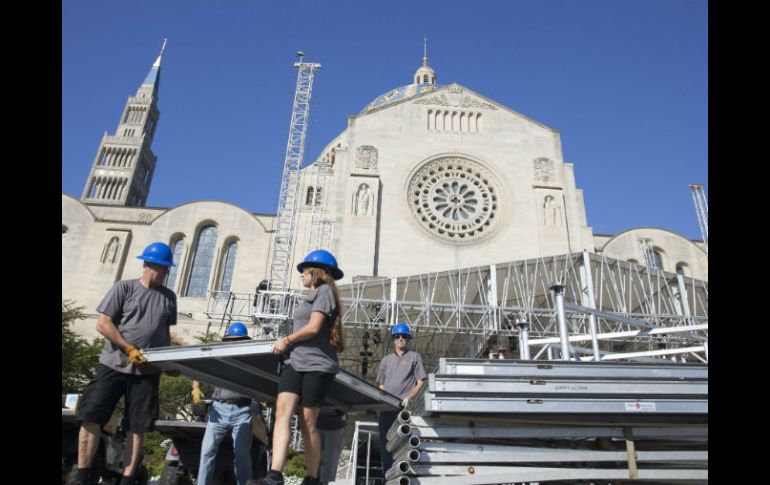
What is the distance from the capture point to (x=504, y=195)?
3075 cm

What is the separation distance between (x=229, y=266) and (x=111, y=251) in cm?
742

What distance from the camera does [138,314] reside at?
171 inches

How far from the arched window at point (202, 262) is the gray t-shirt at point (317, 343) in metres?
30.9

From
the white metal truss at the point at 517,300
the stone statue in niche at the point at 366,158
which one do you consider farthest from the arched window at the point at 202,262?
the white metal truss at the point at 517,300

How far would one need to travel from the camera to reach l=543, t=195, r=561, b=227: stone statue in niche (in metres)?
30.1

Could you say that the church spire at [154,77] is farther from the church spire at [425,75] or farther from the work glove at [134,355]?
the work glove at [134,355]

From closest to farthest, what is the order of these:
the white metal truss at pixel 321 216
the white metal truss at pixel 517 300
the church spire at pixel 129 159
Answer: the white metal truss at pixel 517 300
the white metal truss at pixel 321 216
the church spire at pixel 129 159

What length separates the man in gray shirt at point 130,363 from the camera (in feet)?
12.7

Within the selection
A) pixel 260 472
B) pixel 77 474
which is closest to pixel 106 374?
pixel 77 474

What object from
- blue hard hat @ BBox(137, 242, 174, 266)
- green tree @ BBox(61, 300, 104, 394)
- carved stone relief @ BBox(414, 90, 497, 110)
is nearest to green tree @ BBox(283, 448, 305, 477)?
blue hard hat @ BBox(137, 242, 174, 266)

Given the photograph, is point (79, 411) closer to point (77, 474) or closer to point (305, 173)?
point (77, 474)

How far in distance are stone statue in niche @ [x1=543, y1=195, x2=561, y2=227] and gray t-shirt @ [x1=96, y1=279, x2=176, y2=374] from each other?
27838 millimetres

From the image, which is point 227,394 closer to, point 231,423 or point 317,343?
point 231,423
